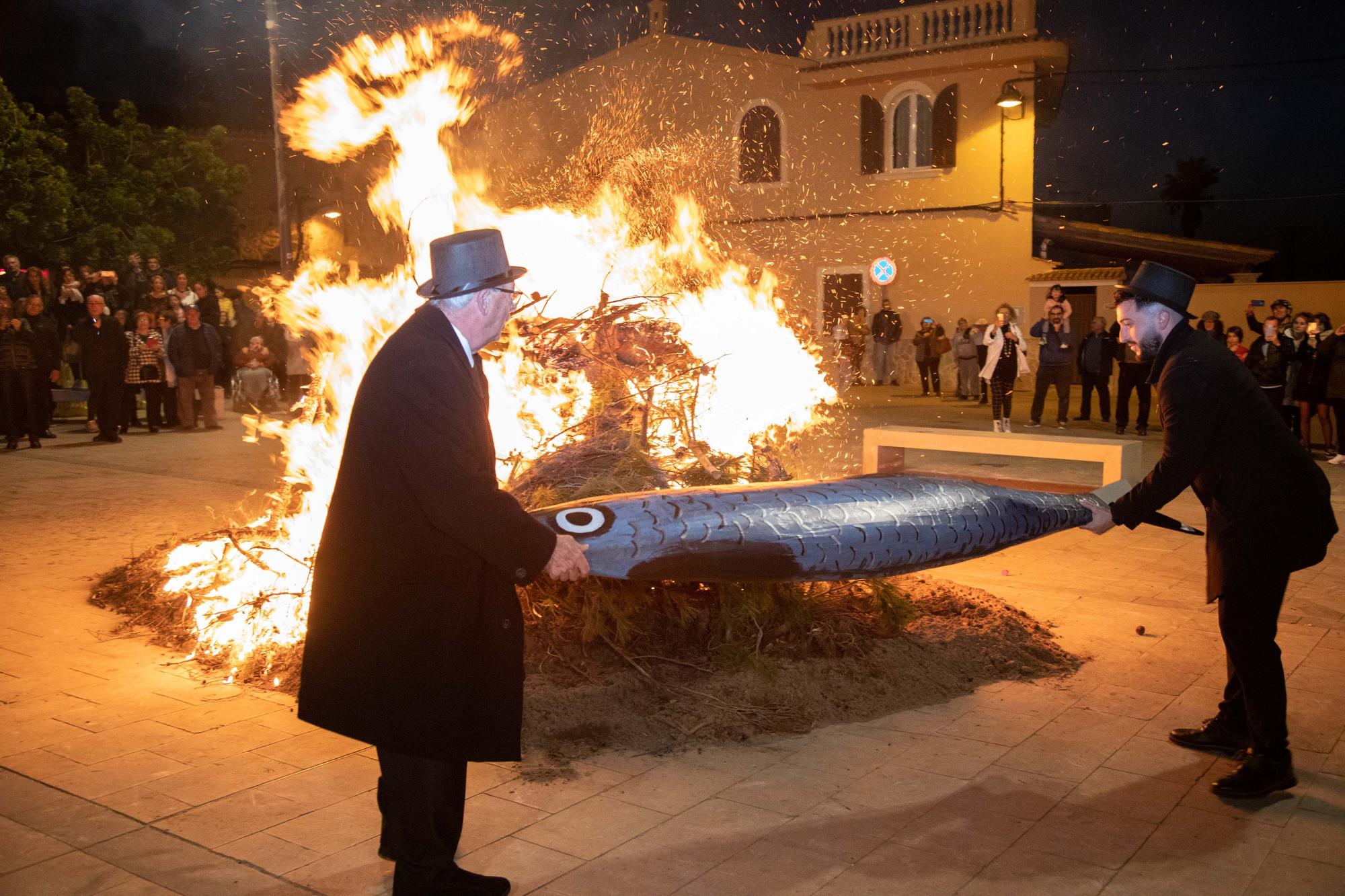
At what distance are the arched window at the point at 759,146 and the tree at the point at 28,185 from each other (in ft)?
52.5

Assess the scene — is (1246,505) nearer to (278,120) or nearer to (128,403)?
(128,403)

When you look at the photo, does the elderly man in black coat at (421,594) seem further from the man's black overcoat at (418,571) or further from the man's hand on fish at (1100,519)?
the man's hand on fish at (1100,519)

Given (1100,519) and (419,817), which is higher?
(1100,519)

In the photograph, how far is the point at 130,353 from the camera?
16.2m

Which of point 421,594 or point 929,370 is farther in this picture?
point 929,370

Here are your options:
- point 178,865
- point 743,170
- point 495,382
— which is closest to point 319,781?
point 178,865

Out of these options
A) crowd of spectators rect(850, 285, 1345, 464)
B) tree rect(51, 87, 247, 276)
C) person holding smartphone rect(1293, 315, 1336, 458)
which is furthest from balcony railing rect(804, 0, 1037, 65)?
tree rect(51, 87, 247, 276)

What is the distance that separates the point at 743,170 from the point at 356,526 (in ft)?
84.5

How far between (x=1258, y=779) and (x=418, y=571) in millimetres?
3161

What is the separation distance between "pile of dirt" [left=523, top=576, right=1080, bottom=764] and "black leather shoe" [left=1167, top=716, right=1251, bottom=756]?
0.97 m

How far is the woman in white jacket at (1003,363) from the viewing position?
15.4 metres

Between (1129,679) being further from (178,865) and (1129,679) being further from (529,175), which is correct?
(529,175)

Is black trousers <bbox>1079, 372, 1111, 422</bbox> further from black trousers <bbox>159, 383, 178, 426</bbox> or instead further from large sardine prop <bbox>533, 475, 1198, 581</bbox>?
black trousers <bbox>159, 383, 178, 426</bbox>

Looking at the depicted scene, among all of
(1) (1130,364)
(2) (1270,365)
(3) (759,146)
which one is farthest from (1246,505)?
(3) (759,146)
